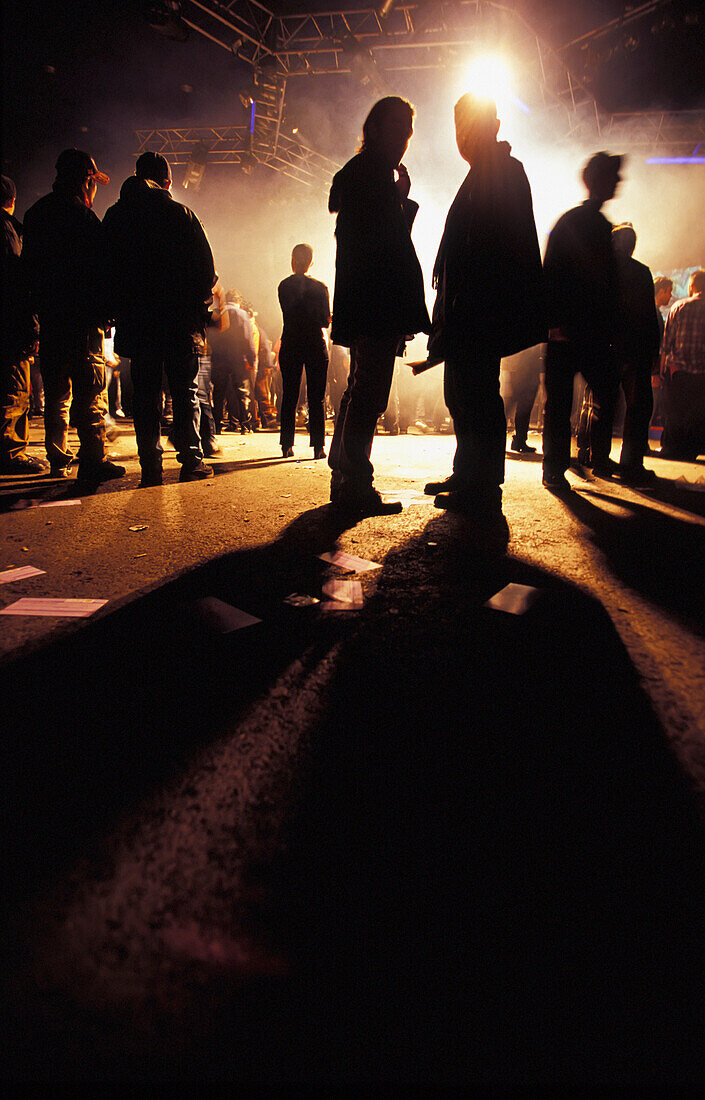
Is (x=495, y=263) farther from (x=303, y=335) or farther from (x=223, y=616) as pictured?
(x=303, y=335)

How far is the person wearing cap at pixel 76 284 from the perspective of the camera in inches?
138

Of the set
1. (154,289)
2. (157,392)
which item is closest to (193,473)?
(157,392)

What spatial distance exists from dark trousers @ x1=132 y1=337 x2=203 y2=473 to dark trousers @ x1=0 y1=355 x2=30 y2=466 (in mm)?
1251

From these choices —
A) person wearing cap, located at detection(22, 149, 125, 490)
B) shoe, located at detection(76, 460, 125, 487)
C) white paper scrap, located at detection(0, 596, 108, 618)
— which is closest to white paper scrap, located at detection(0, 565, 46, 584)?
white paper scrap, located at detection(0, 596, 108, 618)

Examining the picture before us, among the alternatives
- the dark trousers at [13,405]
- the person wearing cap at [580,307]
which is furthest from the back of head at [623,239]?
the dark trousers at [13,405]

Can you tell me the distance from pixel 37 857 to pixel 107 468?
355cm

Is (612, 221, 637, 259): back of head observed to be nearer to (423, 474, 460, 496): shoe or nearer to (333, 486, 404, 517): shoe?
(423, 474, 460, 496): shoe

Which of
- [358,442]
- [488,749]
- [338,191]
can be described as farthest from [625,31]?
[488,749]

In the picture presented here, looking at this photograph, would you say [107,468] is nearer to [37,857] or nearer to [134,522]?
[134,522]

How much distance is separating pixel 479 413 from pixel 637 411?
6.37 ft

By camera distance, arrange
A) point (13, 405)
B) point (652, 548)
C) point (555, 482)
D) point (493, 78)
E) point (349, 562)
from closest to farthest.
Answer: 1. point (349, 562)
2. point (652, 548)
3. point (555, 482)
4. point (13, 405)
5. point (493, 78)

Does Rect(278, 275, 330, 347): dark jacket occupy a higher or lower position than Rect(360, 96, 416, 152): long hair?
lower

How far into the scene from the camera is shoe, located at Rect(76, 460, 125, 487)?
11.8 feet

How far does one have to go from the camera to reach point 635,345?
3.73m
